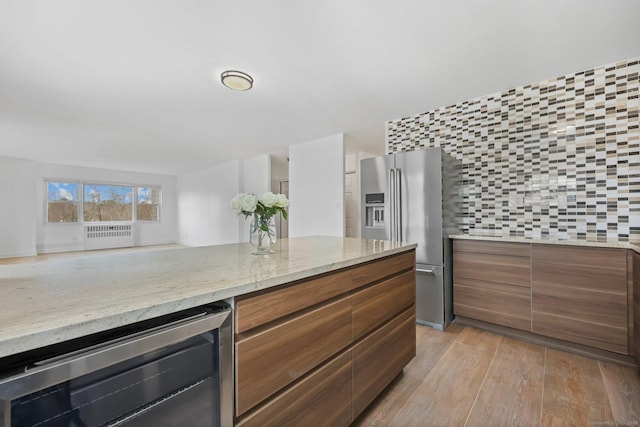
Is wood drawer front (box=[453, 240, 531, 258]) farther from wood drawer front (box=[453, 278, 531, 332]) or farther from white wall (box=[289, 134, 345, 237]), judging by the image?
white wall (box=[289, 134, 345, 237])

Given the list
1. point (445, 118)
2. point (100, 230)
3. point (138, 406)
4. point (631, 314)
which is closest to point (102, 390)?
point (138, 406)

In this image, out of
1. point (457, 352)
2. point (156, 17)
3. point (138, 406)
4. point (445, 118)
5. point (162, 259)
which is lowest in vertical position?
point (457, 352)

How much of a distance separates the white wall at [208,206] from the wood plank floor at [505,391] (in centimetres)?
586

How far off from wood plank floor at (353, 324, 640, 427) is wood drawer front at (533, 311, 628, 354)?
0.13 meters

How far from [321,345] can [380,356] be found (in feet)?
1.95

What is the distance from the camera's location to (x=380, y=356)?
5.35ft

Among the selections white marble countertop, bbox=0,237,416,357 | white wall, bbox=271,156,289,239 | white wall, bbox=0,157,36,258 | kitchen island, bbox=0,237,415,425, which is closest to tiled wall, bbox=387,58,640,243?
kitchen island, bbox=0,237,415,425

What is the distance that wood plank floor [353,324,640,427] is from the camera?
61.7 inches

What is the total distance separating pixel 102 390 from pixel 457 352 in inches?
96.8

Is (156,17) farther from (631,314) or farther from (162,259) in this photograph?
(631,314)

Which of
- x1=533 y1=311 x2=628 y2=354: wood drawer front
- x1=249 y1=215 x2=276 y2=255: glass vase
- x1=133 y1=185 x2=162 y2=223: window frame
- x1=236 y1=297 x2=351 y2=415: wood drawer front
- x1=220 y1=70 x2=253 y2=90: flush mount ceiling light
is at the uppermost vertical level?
x1=220 y1=70 x2=253 y2=90: flush mount ceiling light

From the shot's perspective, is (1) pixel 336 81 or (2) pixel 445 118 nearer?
(1) pixel 336 81

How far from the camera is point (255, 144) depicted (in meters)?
5.40

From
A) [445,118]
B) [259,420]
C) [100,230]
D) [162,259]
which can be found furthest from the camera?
[100,230]
